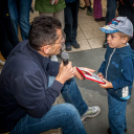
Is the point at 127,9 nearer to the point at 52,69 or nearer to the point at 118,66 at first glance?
the point at 118,66

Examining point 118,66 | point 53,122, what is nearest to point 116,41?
point 118,66

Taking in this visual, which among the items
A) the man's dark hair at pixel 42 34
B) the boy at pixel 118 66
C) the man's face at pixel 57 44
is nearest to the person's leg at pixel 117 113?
the boy at pixel 118 66

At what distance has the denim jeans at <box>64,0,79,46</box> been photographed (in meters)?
3.58

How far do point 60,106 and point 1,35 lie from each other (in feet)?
6.05

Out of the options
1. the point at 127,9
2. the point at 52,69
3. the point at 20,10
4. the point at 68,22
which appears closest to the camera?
the point at 52,69

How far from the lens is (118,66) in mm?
1801

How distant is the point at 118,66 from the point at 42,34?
94 cm

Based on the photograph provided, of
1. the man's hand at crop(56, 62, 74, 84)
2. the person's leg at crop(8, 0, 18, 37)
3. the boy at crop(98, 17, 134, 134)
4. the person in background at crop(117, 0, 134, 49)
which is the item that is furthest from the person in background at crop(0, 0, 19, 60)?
the person in background at crop(117, 0, 134, 49)

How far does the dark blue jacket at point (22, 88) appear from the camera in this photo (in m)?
1.40

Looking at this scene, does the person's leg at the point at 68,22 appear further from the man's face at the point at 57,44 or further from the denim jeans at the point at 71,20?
the man's face at the point at 57,44

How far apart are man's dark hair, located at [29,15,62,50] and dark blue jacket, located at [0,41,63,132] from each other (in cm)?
9

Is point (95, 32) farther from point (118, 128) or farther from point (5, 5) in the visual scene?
point (118, 128)

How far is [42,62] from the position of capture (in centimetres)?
171

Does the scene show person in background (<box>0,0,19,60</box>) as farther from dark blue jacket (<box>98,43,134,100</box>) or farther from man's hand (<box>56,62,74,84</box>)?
dark blue jacket (<box>98,43,134,100</box>)
